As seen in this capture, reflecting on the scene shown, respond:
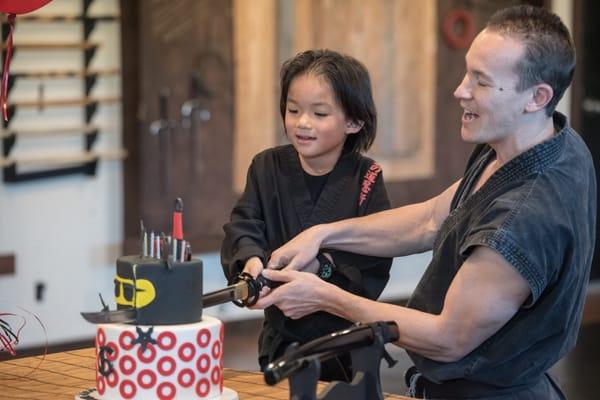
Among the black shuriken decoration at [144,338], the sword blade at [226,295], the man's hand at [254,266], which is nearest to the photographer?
the black shuriken decoration at [144,338]

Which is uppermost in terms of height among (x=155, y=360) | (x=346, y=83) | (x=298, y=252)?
(x=346, y=83)

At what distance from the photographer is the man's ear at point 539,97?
224 centimetres

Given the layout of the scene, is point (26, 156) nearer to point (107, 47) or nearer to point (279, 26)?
point (107, 47)

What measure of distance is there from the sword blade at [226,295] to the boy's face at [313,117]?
46cm

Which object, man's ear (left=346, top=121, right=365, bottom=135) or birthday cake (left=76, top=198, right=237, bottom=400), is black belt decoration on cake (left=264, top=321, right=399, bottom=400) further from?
man's ear (left=346, top=121, right=365, bottom=135)

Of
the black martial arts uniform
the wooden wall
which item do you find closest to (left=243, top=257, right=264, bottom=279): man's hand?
the black martial arts uniform

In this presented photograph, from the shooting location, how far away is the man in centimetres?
219

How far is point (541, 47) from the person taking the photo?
Answer: 7.31 ft

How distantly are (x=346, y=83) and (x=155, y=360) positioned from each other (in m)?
0.98

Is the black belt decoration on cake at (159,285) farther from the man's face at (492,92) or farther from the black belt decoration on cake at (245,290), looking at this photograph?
the man's face at (492,92)

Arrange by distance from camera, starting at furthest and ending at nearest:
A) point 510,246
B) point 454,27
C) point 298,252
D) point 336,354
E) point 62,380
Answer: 1. point 454,27
2. point 298,252
3. point 62,380
4. point 510,246
5. point 336,354

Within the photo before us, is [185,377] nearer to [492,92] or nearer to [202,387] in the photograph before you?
[202,387]

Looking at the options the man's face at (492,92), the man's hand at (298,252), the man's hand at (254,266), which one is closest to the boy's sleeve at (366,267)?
the man's hand at (298,252)

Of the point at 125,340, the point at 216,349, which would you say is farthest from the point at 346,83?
the point at 125,340
